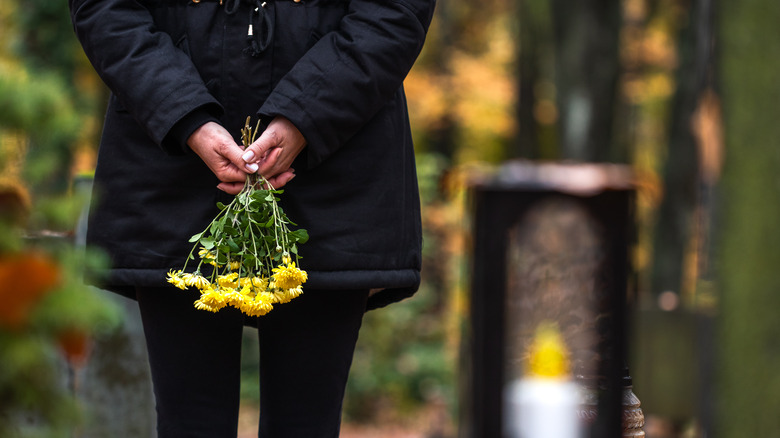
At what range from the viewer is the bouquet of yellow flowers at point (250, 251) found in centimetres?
163

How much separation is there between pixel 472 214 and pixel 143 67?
839 millimetres

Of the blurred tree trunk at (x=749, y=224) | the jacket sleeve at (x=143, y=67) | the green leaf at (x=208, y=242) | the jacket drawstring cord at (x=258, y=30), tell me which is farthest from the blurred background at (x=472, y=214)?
the jacket drawstring cord at (x=258, y=30)

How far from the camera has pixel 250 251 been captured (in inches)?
67.4

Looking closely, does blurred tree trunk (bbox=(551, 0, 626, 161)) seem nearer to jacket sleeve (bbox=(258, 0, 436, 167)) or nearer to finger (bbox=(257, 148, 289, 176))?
jacket sleeve (bbox=(258, 0, 436, 167))

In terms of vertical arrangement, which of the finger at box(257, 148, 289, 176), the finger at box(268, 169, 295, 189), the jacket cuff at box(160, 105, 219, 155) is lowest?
the finger at box(268, 169, 295, 189)

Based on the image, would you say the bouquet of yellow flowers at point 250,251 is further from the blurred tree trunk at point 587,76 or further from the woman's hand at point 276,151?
the blurred tree trunk at point 587,76

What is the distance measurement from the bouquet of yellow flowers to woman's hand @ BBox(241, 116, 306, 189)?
29mm

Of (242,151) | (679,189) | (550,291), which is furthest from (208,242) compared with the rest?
(679,189)

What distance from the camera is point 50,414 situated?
3.39ft

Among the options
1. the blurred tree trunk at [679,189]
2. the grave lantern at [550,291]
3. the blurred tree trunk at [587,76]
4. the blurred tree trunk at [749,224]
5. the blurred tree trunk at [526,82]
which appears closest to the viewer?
the grave lantern at [550,291]

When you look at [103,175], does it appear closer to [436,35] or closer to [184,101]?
[184,101]

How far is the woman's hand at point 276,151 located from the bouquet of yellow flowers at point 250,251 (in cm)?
3

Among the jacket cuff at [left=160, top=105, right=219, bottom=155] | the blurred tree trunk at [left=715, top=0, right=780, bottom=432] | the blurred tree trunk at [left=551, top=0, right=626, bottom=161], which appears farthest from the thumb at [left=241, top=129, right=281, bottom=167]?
the blurred tree trunk at [left=551, top=0, right=626, bottom=161]

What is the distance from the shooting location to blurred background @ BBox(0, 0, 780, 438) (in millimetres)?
1053
